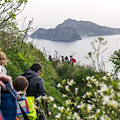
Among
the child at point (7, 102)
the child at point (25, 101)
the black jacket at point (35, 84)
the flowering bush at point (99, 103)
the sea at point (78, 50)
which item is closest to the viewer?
the flowering bush at point (99, 103)

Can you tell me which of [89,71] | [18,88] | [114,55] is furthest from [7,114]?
[89,71]

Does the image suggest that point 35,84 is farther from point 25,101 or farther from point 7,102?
point 7,102

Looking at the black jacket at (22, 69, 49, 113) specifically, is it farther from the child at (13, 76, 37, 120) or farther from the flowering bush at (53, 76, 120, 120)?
the flowering bush at (53, 76, 120, 120)

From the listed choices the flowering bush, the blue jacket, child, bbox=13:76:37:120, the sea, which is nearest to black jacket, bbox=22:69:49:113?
child, bbox=13:76:37:120

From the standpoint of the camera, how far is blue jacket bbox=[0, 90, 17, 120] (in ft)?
8.34

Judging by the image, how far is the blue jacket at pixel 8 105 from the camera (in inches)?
100

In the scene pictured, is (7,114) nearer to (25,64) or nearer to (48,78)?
(25,64)

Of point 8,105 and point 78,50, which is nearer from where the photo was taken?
point 8,105

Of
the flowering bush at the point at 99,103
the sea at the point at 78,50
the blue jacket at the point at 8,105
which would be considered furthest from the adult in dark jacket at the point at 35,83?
the flowering bush at the point at 99,103

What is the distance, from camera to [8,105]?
8.37 ft

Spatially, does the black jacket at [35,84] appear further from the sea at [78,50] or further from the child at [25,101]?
the sea at [78,50]

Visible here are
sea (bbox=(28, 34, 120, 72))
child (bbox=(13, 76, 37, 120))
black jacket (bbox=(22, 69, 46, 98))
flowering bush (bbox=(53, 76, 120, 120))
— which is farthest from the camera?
sea (bbox=(28, 34, 120, 72))

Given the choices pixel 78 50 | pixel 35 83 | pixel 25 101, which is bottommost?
pixel 78 50

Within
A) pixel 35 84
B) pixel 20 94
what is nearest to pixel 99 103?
pixel 20 94
